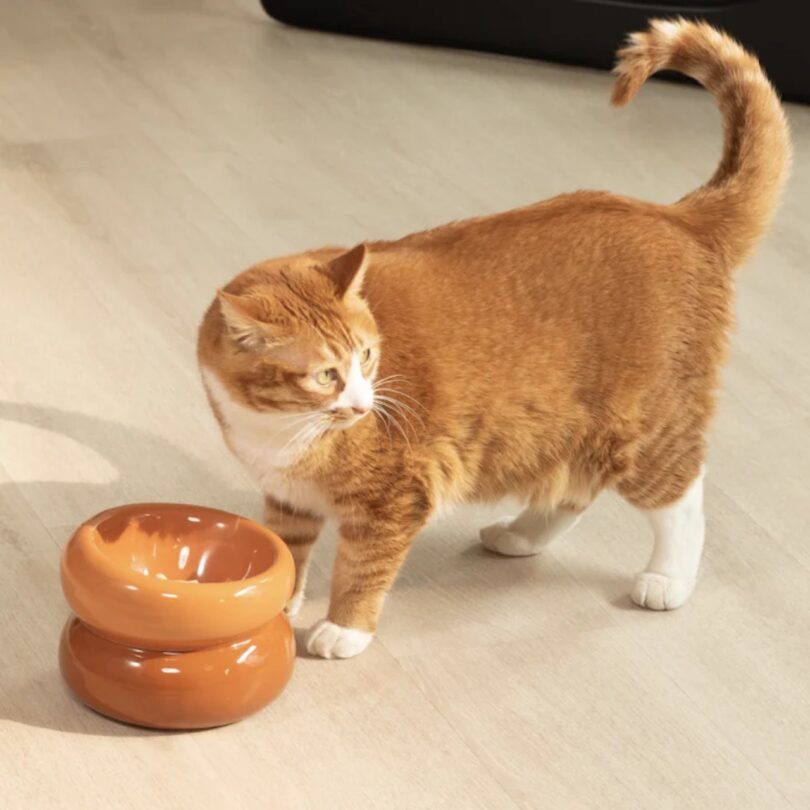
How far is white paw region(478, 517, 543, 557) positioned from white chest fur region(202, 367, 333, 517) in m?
0.35

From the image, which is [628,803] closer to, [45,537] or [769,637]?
[769,637]

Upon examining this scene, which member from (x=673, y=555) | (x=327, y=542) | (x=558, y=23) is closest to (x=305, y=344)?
(x=327, y=542)

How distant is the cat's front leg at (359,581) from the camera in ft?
5.97

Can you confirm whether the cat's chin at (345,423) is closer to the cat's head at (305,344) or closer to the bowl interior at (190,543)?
the cat's head at (305,344)

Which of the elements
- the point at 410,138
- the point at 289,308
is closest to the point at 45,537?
the point at 289,308

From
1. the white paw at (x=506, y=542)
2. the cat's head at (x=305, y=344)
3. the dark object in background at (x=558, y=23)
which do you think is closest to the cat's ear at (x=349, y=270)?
the cat's head at (x=305, y=344)

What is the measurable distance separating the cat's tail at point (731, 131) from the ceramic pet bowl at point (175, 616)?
70cm

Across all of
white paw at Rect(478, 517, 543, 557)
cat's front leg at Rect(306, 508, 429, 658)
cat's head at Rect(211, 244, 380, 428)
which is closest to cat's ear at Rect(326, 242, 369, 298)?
cat's head at Rect(211, 244, 380, 428)

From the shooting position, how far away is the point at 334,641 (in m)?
1.85

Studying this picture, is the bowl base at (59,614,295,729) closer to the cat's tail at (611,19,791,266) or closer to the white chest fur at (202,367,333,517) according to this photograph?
the white chest fur at (202,367,333,517)

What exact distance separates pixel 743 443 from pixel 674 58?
0.72 m

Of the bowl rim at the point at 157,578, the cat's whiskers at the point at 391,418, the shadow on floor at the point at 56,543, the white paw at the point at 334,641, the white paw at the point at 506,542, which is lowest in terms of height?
the shadow on floor at the point at 56,543

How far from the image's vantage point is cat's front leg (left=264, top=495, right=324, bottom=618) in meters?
1.89

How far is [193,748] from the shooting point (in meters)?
1.70
